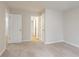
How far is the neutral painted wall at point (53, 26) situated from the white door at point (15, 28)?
1.70 meters

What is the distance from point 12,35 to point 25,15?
58.6 inches

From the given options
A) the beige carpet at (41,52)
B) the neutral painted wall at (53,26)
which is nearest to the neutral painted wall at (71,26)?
the neutral painted wall at (53,26)

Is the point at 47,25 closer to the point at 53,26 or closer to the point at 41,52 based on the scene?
the point at 53,26

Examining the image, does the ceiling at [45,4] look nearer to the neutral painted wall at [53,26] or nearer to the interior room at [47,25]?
the interior room at [47,25]

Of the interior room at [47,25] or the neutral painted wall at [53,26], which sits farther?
the neutral painted wall at [53,26]

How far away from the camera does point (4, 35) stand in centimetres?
454

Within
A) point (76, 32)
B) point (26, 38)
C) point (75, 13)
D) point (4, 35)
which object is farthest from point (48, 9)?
point (4, 35)

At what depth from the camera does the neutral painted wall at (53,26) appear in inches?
247

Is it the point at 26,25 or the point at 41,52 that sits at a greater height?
the point at 26,25

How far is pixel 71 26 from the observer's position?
617 centimetres

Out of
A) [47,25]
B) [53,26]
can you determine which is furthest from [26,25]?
[53,26]

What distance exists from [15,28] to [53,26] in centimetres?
217

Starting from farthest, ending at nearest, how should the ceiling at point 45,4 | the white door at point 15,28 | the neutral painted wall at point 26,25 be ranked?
the neutral painted wall at point 26,25
the white door at point 15,28
the ceiling at point 45,4

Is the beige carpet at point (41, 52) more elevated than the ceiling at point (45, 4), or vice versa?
the ceiling at point (45, 4)
